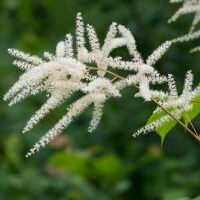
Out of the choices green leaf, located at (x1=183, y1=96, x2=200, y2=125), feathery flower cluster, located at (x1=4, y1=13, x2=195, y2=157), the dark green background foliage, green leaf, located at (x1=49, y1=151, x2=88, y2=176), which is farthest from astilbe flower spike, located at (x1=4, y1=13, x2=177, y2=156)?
green leaf, located at (x1=49, y1=151, x2=88, y2=176)

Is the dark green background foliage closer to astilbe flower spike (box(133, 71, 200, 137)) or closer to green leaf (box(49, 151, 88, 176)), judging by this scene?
green leaf (box(49, 151, 88, 176))

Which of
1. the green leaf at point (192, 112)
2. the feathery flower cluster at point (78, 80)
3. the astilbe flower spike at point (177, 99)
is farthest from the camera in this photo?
the green leaf at point (192, 112)

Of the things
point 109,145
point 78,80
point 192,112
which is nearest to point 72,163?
point 109,145

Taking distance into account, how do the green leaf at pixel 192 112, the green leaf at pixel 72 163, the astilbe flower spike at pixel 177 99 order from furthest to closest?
the green leaf at pixel 72 163, the green leaf at pixel 192 112, the astilbe flower spike at pixel 177 99

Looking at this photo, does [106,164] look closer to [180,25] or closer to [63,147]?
[63,147]

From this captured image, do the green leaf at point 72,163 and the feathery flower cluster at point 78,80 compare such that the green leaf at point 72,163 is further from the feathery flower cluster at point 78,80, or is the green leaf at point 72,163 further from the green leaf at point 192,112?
the feathery flower cluster at point 78,80

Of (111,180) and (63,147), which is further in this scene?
(63,147)

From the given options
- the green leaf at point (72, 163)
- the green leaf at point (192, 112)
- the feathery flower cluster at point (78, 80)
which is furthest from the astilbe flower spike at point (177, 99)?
the green leaf at point (72, 163)

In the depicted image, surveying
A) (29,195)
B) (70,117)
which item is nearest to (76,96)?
(29,195)

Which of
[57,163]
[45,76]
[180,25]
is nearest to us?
[45,76]
